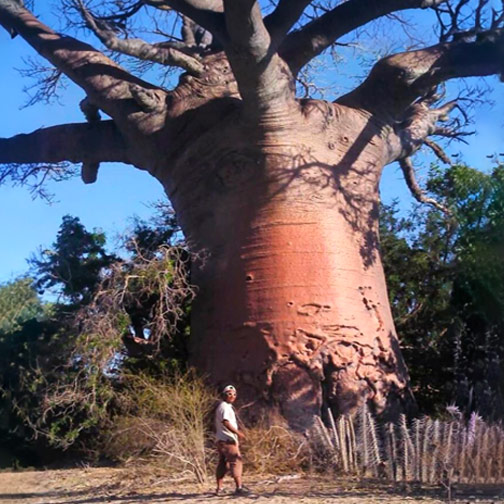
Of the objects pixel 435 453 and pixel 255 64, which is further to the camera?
pixel 255 64

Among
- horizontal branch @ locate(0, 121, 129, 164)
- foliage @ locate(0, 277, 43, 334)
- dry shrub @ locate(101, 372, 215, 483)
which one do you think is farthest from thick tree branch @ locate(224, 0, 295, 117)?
foliage @ locate(0, 277, 43, 334)

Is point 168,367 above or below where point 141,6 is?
below

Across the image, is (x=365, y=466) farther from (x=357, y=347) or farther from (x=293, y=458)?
(x=357, y=347)

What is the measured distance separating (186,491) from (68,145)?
5375 millimetres

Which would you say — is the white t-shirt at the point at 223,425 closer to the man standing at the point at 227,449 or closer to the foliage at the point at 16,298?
the man standing at the point at 227,449

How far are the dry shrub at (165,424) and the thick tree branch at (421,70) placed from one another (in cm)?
A: 394

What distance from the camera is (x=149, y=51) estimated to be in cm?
987

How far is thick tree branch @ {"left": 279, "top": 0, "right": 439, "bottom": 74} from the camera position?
9.42 m

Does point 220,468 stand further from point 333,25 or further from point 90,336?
point 333,25

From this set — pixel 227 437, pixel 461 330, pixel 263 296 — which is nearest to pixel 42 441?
pixel 263 296

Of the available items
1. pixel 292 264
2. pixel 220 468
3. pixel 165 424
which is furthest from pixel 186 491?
pixel 292 264

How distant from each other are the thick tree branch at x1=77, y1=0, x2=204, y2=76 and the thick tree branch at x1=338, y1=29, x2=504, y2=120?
1.81 meters

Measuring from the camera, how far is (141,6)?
38.0 feet

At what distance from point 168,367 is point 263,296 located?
1.41 m
